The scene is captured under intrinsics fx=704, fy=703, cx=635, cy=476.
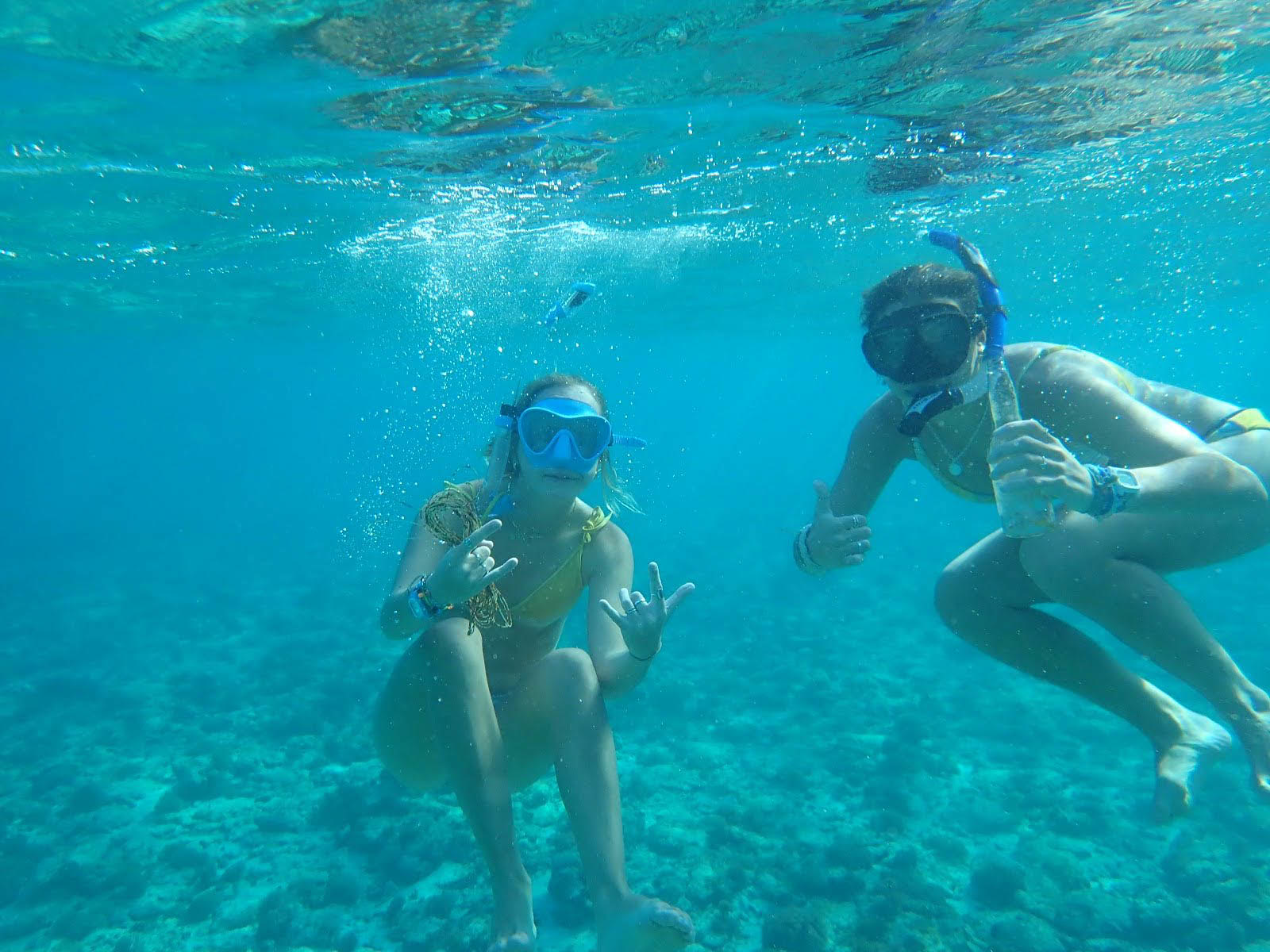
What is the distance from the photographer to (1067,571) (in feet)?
11.4

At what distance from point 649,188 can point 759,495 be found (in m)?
30.8

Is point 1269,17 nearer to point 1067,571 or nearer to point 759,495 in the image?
point 1067,571

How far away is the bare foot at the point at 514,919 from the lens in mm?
3715

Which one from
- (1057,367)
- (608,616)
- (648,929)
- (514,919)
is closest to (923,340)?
(1057,367)

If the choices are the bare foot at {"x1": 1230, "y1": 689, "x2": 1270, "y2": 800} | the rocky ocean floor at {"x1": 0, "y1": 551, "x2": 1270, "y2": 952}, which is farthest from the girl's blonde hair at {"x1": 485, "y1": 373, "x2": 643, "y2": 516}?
the rocky ocean floor at {"x1": 0, "y1": 551, "x2": 1270, "y2": 952}

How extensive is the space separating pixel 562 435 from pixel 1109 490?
2.77 metres

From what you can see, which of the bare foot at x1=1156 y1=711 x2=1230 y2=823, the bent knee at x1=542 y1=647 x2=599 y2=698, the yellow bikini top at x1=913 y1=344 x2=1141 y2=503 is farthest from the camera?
the bent knee at x1=542 y1=647 x2=599 y2=698

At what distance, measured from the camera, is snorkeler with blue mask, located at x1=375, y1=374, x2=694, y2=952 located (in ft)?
12.5

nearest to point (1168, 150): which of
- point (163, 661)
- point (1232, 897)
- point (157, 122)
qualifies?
point (1232, 897)

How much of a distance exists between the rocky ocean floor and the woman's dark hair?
5500mm

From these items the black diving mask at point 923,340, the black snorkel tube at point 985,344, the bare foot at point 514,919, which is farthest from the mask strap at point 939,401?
the bare foot at point 514,919

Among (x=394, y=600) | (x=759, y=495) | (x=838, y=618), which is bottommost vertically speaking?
(x=394, y=600)

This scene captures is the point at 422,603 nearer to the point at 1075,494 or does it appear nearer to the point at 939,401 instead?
the point at 939,401

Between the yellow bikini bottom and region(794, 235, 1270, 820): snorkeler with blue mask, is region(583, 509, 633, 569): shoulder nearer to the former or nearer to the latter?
region(794, 235, 1270, 820): snorkeler with blue mask
